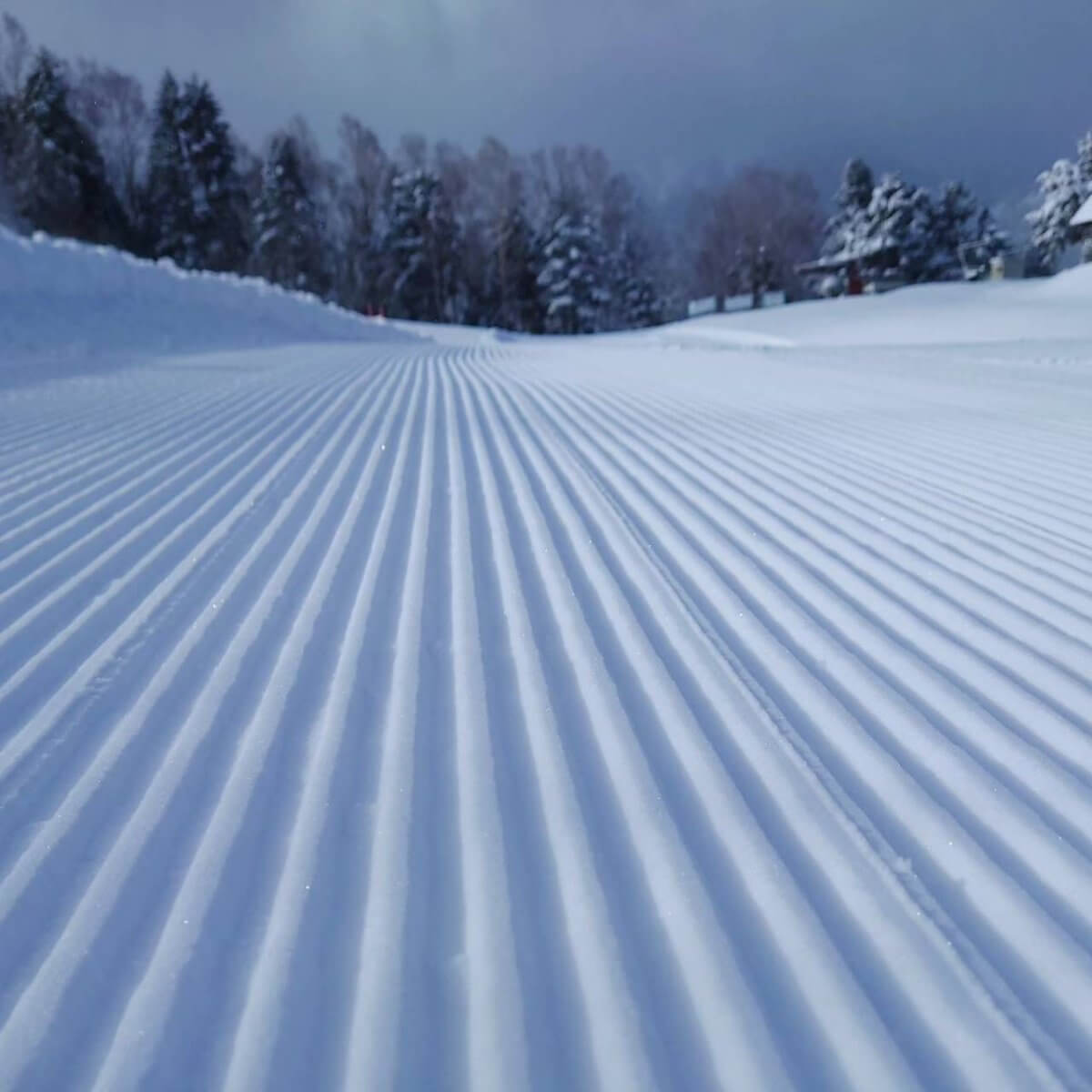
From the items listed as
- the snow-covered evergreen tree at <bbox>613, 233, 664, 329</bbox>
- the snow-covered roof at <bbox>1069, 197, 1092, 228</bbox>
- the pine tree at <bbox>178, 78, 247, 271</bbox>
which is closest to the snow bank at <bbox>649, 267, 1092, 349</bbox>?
the snow-covered roof at <bbox>1069, 197, 1092, 228</bbox>

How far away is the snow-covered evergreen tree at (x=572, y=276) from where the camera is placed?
1503 inches

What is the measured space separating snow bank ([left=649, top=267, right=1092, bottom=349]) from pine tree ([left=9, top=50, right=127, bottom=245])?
23497 mm

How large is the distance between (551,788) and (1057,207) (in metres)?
44.0

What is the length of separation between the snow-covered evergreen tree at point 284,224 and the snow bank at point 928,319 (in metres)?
18.6

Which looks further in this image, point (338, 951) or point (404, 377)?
point (404, 377)

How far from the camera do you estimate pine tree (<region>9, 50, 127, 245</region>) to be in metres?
31.9

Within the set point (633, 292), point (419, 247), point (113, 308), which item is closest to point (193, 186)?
point (419, 247)

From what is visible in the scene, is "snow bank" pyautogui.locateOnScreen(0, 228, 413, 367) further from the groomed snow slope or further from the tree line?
the tree line

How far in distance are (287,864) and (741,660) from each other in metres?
1.39

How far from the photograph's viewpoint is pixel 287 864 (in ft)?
5.58

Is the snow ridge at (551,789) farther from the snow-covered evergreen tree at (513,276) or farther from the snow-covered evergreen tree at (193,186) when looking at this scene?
the snow-covered evergreen tree at (513,276)

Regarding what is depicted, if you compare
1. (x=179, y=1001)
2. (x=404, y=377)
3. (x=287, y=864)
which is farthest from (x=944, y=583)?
(x=404, y=377)

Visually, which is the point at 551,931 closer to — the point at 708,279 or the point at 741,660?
the point at 741,660

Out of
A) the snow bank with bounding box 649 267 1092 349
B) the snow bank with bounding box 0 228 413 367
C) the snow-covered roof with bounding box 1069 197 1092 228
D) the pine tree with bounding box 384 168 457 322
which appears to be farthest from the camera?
the pine tree with bounding box 384 168 457 322
